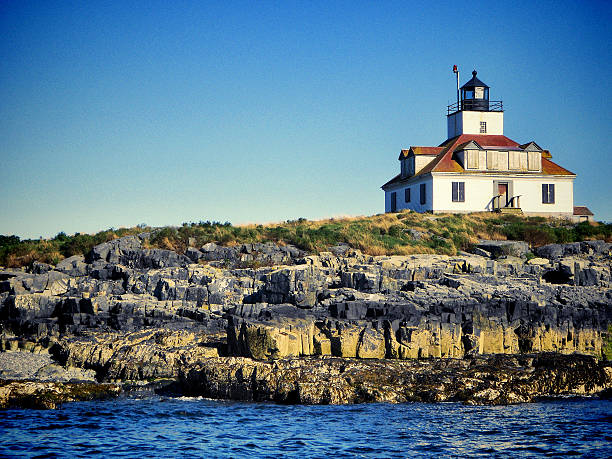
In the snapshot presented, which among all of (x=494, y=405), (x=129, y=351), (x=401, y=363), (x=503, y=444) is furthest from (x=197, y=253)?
(x=503, y=444)

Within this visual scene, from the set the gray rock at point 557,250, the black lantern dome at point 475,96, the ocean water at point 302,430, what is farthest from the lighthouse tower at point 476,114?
the ocean water at point 302,430

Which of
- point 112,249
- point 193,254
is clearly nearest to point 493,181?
point 193,254

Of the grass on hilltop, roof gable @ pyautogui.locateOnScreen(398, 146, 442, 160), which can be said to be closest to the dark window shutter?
the grass on hilltop

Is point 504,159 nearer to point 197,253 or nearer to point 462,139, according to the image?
point 462,139

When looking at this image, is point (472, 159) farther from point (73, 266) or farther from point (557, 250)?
point (73, 266)

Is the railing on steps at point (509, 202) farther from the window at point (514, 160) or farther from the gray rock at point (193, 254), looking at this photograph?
the gray rock at point (193, 254)

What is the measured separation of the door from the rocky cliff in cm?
1415

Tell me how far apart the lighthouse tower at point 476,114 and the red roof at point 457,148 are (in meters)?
0.62

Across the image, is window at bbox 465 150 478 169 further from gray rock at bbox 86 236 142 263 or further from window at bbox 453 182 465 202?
gray rock at bbox 86 236 142 263

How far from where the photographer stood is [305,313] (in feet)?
66.4

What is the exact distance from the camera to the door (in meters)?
42.3

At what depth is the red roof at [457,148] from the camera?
42.0 metres

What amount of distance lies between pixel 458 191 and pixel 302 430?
98.5 feet

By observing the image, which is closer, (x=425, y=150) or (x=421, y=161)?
(x=421, y=161)
